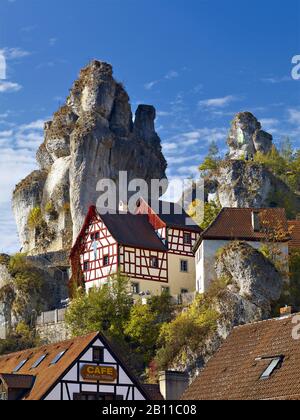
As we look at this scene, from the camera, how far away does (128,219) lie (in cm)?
8612

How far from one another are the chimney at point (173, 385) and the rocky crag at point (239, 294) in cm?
1762

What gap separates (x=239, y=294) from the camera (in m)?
72.1

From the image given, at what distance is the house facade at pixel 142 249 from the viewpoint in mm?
82250

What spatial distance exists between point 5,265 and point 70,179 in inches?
448

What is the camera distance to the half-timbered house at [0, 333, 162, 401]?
47.8 m

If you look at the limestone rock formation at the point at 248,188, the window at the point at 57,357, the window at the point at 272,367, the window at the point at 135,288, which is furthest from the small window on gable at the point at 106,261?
the window at the point at 272,367

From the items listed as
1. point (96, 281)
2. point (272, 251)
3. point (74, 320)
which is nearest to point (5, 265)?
point (96, 281)

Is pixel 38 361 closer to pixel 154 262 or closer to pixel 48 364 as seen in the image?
pixel 48 364

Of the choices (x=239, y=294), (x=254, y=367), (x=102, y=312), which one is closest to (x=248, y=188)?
(x=102, y=312)

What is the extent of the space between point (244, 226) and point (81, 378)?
1235 inches

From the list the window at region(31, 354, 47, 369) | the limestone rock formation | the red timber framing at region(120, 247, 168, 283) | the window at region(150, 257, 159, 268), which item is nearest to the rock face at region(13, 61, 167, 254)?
the limestone rock formation

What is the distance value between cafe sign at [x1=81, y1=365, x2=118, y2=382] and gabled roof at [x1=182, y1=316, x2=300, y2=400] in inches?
303

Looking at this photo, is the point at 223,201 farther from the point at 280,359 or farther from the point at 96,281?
the point at 280,359

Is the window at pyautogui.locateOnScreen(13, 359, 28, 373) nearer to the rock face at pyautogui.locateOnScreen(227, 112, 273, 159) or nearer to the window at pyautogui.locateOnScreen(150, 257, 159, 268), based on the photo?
the window at pyautogui.locateOnScreen(150, 257, 159, 268)
